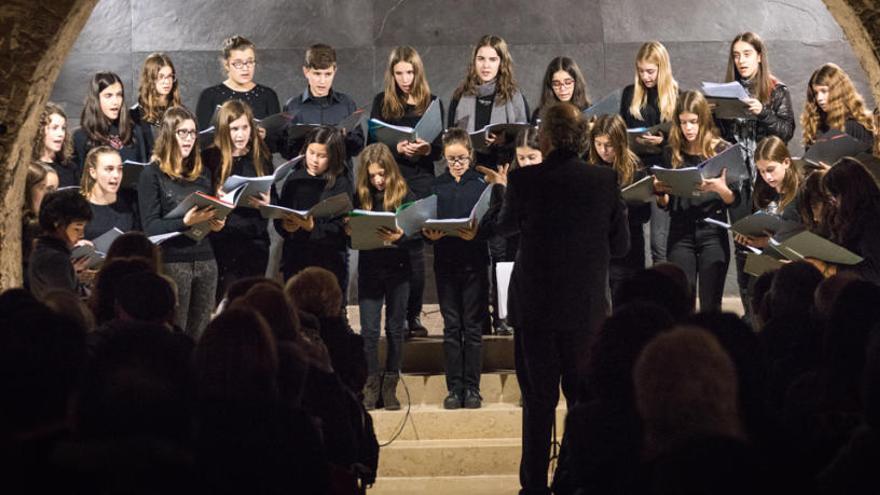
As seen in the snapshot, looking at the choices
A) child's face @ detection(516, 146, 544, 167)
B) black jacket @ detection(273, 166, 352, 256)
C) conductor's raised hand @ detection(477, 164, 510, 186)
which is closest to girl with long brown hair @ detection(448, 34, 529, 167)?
conductor's raised hand @ detection(477, 164, 510, 186)

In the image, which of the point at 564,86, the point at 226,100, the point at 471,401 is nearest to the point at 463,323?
the point at 471,401

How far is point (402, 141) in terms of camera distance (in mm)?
7934

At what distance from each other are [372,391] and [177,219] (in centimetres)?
138

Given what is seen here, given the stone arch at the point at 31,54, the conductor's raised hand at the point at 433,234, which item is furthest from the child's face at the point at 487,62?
the stone arch at the point at 31,54

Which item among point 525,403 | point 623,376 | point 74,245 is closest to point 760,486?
point 623,376

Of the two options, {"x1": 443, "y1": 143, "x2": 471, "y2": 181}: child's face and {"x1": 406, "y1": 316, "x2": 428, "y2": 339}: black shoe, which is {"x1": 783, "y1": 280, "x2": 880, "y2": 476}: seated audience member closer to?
{"x1": 443, "y1": 143, "x2": 471, "y2": 181}: child's face

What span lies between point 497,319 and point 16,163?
3613 mm

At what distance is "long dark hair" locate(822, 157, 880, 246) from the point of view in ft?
19.8

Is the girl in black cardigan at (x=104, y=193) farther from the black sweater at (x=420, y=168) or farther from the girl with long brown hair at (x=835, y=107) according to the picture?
the girl with long brown hair at (x=835, y=107)

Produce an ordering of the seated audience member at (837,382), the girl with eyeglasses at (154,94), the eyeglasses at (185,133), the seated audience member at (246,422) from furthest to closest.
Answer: the girl with eyeglasses at (154,94)
the eyeglasses at (185,133)
the seated audience member at (837,382)
the seated audience member at (246,422)

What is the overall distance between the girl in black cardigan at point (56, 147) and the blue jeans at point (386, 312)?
1861mm

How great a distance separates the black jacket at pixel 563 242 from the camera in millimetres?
5594

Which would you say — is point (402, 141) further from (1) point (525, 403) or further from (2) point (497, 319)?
(1) point (525, 403)

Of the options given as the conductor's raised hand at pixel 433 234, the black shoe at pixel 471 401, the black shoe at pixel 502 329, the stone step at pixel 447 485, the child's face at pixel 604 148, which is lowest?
the stone step at pixel 447 485
